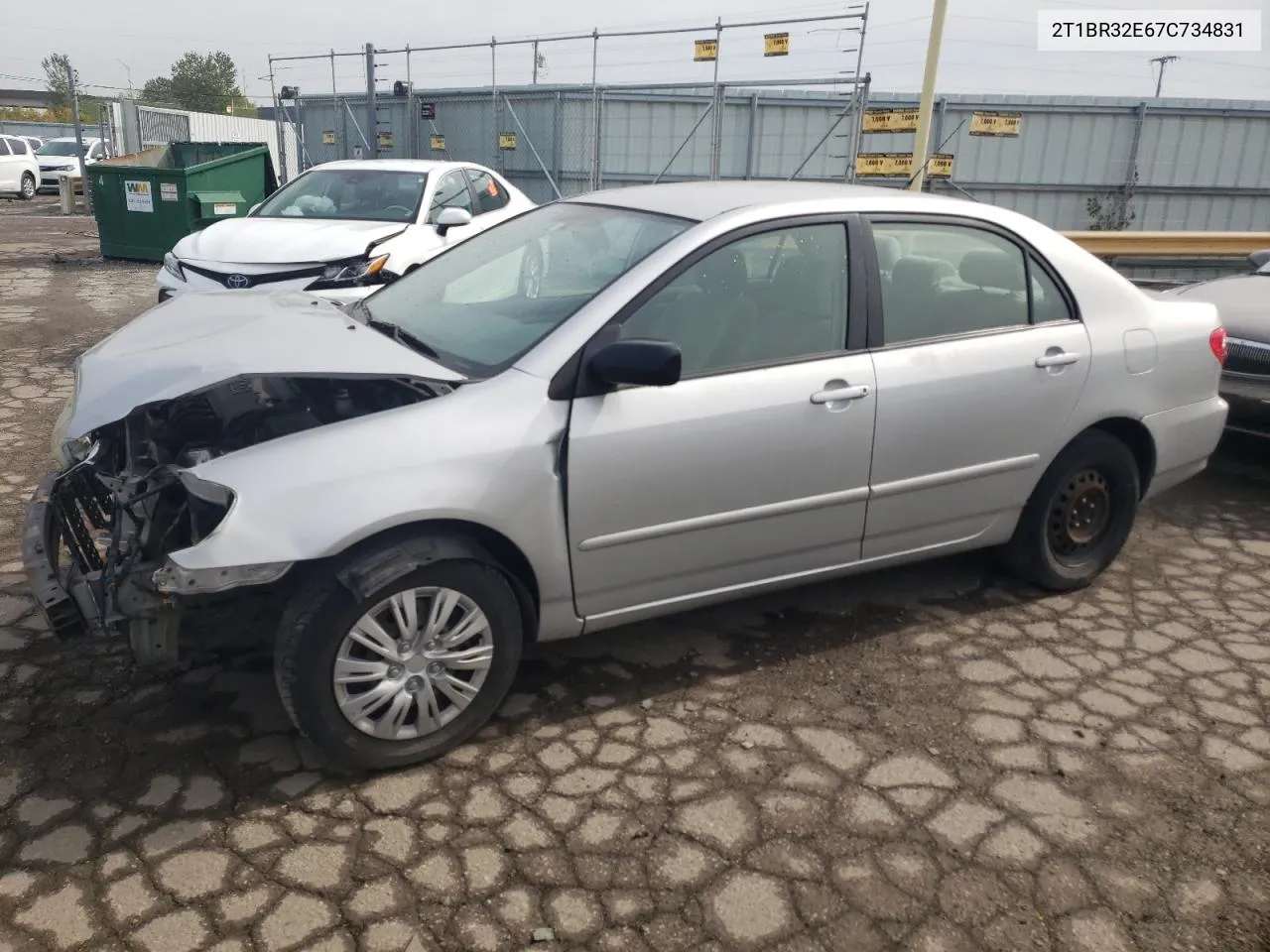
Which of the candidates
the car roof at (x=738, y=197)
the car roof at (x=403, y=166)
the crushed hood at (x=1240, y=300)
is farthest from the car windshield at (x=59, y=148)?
the crushed hood at (x=1240, y=300)

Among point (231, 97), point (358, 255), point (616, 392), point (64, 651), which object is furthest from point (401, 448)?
point (231, 97)

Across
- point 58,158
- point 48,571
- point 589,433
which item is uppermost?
point 58,158

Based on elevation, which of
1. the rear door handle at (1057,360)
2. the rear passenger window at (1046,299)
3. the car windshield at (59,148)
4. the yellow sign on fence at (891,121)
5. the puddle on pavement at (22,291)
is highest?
the yellow sign on fence at (891,121)

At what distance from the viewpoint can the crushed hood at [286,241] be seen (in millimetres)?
7590

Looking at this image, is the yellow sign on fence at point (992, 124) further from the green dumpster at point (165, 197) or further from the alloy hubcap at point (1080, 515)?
the green dumpster at point (165, 197)

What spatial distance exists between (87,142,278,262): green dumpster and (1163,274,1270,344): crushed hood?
1134cm

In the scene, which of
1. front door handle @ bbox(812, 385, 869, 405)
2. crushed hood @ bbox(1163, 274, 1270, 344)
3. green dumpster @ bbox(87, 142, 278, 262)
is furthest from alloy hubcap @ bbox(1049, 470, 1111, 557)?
green dumpster @ bbox(87, 142, 278, 262)

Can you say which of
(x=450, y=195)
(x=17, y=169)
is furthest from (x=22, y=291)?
(x=17, y=169)

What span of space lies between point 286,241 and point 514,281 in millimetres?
4851

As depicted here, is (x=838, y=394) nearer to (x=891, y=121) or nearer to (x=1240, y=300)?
(x=1240, y=300)

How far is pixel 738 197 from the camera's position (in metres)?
3.59

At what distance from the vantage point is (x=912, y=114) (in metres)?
9.52

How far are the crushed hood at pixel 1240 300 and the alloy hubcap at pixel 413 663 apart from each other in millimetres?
4313

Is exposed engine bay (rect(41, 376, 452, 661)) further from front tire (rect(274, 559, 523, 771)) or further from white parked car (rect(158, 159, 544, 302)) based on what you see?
white parked car (rect(158, 159, 544, 302))
